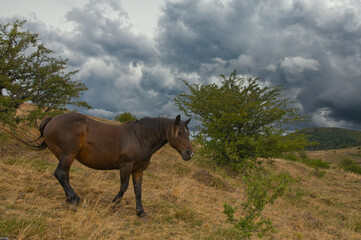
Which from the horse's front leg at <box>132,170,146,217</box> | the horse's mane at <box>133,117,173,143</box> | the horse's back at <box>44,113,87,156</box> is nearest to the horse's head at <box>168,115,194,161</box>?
the horse's mane at <box>133,117,173,143</box>

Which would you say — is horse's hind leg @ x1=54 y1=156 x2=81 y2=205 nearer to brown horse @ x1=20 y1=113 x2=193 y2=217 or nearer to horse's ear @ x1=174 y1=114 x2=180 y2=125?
Result: brown horse @ x1=20 y1=113 x2=193 y2=217

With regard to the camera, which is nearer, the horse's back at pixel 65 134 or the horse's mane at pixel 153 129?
the horse's back at pixel 65 134

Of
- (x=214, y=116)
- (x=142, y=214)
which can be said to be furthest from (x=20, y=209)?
(x=214, y=116)

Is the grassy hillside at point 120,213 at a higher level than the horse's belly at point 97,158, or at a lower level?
lower

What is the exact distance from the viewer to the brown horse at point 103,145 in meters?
4.77

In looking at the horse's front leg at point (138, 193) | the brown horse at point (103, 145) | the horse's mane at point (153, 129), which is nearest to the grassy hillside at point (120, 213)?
the horse's front leg at point (138, 193)

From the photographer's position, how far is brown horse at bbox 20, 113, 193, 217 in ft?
15.6

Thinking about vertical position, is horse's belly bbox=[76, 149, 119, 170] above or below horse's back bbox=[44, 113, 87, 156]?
below

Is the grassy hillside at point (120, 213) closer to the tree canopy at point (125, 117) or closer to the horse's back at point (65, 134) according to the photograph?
the horse's back at point (65, 134)

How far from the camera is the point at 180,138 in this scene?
16.5 feet

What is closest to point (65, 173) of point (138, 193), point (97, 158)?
point (97, 158)

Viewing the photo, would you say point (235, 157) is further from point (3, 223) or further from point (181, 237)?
point (3, 223)

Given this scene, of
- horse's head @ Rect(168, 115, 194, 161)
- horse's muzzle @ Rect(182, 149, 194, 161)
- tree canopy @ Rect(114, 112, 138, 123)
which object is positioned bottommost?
horse's muzzle @ Rect(182, 149, 194, 161)

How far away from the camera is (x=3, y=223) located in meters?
3.27
